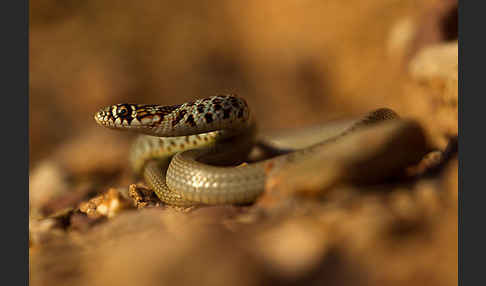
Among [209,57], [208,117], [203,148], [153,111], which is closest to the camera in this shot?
[208,117]

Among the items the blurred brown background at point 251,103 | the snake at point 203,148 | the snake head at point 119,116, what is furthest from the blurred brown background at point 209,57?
the snake head at point 119,116

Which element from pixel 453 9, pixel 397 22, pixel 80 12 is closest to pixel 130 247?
pixel 453 9

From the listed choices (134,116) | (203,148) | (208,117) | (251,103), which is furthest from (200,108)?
(251,103)

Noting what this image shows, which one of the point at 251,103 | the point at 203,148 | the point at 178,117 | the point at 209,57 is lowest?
the point at 203,148

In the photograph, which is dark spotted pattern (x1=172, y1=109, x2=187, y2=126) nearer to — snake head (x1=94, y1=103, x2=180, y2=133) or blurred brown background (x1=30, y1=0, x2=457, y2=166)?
snake head (x1=94, y1=103, x2=180, y2=133)

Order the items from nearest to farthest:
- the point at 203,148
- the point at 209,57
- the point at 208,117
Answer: the point at 208,117 → the point at 203,148 → the point at 209,57

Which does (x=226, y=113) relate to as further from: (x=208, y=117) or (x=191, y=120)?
(x=191, y=120)
